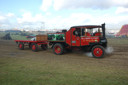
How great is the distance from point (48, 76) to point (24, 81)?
97 centimetres

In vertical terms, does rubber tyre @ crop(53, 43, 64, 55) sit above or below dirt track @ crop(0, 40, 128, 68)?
above

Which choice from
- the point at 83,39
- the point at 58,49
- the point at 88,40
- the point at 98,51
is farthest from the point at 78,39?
the point at 58,49

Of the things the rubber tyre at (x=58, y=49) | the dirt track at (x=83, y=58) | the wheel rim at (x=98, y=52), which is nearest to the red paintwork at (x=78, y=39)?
the wheel rim at (x=98, y=52)

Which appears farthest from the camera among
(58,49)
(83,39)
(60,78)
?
(58,49)

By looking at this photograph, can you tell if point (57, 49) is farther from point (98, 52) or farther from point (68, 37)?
point (98, 52)

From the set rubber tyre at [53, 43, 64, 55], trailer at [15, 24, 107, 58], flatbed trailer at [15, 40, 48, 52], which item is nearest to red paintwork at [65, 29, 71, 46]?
trailer at [15, 24, 107, 58]

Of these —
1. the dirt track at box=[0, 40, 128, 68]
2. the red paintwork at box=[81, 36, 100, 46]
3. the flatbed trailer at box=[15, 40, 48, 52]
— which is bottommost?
the dirt track at box=[0, 40, 128, 68]

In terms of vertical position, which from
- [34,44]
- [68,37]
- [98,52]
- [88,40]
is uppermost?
[68,37]

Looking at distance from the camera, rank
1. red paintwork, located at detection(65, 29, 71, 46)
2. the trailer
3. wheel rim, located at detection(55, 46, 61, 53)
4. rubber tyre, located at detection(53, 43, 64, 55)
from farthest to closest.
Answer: wheel rim, located at detection(55, 46, 61, 53)
rubber tyre, located at detection(53, 43, 64, 55)
red paintwork, located at detection(65, 29, 71, 46)
the trailer

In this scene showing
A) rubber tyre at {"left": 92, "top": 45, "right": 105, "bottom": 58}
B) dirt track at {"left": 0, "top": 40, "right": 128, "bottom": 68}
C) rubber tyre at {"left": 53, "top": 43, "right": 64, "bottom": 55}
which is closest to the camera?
dirt track at {"left": 0, "top": 40, "right": 128, "bottom": 68}

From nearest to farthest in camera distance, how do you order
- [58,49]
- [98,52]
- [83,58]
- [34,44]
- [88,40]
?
1. [98,52]
2. [83,58]
3. [88,40]
4. [58,49]
5. [34,44]

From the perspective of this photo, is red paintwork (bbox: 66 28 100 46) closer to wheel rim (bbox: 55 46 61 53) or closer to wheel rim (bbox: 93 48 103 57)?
wheel rim (bbox: 93 48 103 57)

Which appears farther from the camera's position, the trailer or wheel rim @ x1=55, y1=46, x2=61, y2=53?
wheel rim @ x1=55, y1=46, x2=61, y2=53

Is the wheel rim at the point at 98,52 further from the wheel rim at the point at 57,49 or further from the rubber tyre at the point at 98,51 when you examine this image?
the wheel rim at the point at 57,49
